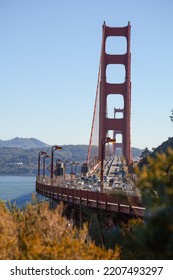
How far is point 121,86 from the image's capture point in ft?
325

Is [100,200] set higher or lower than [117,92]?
lower

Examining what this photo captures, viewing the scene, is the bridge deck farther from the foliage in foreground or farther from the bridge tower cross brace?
the bridge tower cross brace

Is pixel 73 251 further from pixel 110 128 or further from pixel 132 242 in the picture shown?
pixel 110 128

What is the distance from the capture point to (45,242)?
51.6ft

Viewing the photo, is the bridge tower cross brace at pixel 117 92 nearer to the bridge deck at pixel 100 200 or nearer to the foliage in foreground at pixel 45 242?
the bridge deck at pixel 100 200

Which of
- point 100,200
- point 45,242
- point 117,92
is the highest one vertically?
point 117,92

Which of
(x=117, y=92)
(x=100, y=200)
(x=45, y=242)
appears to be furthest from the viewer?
(x=117, y=92)

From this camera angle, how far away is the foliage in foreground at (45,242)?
14.4 m

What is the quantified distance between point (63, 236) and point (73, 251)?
78.2 inches

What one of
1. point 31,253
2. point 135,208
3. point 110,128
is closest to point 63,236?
point 31,253

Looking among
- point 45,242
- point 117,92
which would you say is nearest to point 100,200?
point 45,242

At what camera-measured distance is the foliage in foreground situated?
14.4 metres

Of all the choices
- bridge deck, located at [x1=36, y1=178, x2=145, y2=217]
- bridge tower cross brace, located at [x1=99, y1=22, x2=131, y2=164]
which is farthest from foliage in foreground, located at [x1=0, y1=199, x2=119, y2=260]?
bridge tower cross brace, located at [x1=99, y1=22, x2=131, y2=164]

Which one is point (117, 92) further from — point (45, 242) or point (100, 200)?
point (45, 242)
